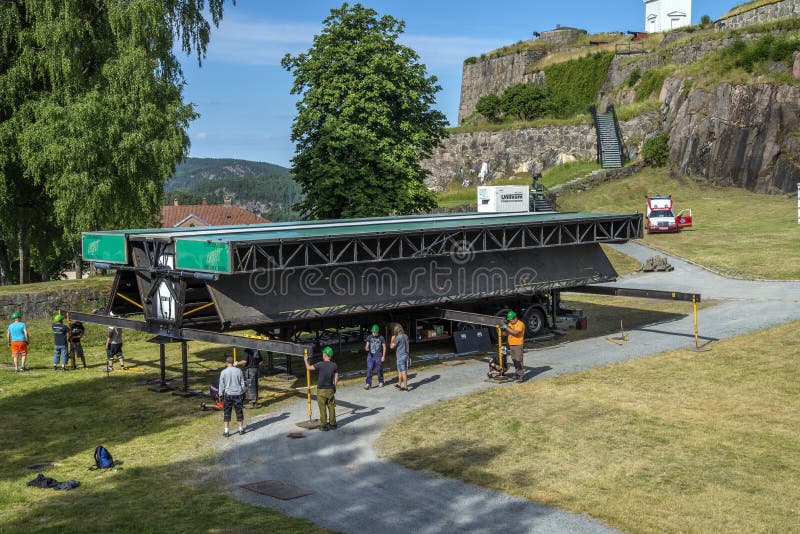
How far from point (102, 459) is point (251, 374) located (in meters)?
5.19

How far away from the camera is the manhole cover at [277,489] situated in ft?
44.2

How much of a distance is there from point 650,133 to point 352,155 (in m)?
32.3

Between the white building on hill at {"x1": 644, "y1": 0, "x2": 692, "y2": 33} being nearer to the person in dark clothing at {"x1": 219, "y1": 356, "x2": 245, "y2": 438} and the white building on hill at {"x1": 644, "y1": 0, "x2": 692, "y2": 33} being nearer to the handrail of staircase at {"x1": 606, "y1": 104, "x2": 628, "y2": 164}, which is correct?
the handrail of staircase at {"x1": 606, "y1": 104, "x2": 628, "y2": 164}

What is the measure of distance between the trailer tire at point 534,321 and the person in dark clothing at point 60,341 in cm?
1423

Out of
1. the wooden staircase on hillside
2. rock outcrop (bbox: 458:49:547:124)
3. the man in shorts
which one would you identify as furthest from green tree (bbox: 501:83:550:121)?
the man in shorts

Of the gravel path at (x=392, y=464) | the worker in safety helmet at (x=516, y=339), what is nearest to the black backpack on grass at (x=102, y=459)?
the gravel path at (x=392, y=464)

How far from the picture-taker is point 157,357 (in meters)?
26.8

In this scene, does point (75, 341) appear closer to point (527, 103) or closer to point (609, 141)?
point (609, 141)

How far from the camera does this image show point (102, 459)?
15250 millimetres

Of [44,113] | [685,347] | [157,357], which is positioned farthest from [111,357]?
[685,347]

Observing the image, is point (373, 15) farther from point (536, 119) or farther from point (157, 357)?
point (536, 119)

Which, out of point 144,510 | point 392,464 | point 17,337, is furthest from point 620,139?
point 144,510

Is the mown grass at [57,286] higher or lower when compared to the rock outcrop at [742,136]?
lower

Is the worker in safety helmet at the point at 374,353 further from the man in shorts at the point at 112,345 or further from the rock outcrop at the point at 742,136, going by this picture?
the rock outcrop at the point at 742,136
